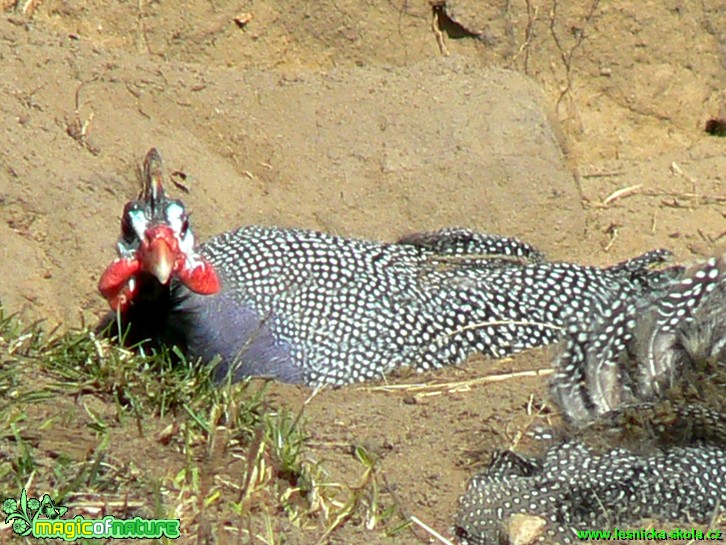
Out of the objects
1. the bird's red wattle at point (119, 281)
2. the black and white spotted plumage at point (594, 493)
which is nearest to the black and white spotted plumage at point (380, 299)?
the bird's red wattle at point (119, 281)

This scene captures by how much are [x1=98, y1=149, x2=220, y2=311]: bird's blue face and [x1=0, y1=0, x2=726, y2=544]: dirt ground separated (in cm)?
56

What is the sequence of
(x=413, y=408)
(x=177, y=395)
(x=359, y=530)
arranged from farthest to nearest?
(x=413, y=408), (x=177, y=395), (x=359, y=530)

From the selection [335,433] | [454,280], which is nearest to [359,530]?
[335,433]

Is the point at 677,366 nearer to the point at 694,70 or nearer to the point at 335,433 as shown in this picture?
the point at 335,433

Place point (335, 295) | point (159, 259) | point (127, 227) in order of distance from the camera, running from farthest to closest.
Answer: point (335, 295) < point (127, 227) < point (159, 259)

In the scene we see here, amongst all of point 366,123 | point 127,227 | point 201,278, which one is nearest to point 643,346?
point 201,278

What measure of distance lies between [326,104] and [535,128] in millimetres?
1045

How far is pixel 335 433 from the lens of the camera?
5164 millimetres

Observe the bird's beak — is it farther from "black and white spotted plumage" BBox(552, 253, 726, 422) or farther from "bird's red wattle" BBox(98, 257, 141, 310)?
"black and white spotted plumage" BBox(552, 253, 726, 422)

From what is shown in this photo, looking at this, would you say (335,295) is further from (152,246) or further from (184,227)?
(152,246)

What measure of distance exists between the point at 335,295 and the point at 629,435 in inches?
71.4

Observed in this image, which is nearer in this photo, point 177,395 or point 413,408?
point 177,395

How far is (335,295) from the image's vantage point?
6230mm

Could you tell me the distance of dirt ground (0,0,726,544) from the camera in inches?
258
